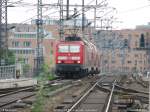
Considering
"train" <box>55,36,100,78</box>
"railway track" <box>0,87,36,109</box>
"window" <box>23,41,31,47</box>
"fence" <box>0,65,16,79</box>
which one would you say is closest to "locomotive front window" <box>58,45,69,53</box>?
"train" <box>55,36,100,78</box>

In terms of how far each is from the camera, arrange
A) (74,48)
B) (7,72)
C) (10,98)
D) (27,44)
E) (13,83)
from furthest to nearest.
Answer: (27,44) → (74,48) → (7,72) → (13,83) → (10,98)

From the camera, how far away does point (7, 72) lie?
38.5 meters

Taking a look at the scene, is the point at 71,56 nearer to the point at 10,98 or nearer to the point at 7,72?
the point at 7,72

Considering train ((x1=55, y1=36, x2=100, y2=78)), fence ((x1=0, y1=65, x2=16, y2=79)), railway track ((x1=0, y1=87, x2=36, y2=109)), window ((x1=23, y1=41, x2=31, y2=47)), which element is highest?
window ((x1=23, y1=41, x2=31, y2=47))

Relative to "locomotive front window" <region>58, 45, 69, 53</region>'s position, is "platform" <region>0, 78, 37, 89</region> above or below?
below

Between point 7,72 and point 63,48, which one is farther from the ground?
point 63,48

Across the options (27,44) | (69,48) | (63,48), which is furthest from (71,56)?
(27,44)

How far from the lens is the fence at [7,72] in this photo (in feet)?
122

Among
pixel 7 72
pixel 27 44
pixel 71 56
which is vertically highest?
pixel 27 44

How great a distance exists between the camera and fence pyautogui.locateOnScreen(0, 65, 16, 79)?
122ft

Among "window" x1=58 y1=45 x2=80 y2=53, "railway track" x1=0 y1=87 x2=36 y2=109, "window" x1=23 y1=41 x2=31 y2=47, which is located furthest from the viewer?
"window" x1=23 y1=41 x2=31 y2=47

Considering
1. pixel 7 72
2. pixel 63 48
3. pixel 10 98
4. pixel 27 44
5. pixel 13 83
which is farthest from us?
pixel 27 44

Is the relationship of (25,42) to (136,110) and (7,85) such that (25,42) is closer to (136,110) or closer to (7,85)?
(7,85)

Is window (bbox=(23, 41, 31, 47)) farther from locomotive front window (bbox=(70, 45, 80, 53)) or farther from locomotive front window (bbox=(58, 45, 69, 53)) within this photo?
locomotive front window (bbox=(70, 45, 80, 53))
